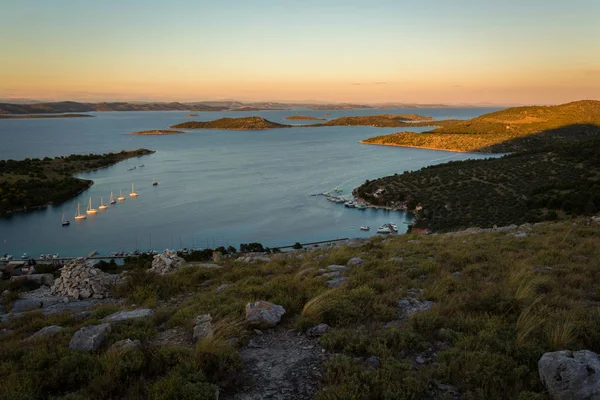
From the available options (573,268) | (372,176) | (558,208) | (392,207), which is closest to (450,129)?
(372,176)

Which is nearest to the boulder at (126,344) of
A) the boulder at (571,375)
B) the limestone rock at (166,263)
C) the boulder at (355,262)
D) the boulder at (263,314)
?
the boulder at (263,314)

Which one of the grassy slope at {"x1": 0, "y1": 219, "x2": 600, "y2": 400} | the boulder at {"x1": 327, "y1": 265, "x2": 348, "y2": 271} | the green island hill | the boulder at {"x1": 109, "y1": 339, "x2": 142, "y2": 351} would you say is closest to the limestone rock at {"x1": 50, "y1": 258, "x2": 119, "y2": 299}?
the grassy slope at {"x1": 0, "y1": 219, "x2": 600, "y2": 400}

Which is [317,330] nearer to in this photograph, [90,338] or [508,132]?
[90,338]

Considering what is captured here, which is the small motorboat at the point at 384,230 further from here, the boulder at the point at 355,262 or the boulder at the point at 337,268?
the boulder at the point at 337,268

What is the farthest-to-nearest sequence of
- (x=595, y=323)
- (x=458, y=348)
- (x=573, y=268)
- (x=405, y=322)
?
(x=573, y=268) < (x=405, y=322) < (x=595, y=323) < (x=458, y=348)

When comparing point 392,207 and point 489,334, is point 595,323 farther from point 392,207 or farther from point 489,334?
point 392,207

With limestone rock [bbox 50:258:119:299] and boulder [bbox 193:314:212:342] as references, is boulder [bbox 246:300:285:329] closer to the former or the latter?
boulder [bbox 193:314:212:342]
